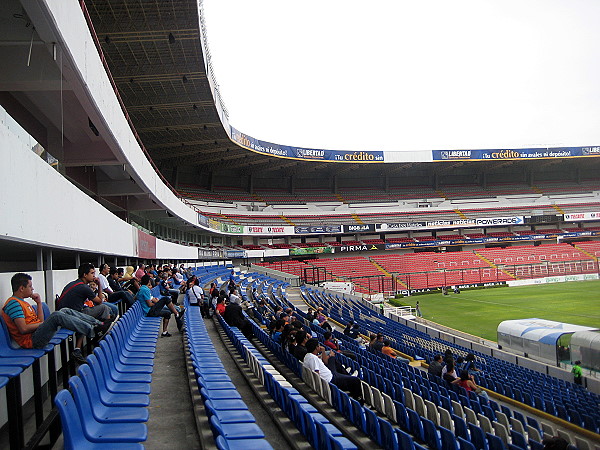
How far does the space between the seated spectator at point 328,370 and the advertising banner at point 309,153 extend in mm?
33436

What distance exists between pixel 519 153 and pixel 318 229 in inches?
926

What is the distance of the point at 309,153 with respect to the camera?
50.5m

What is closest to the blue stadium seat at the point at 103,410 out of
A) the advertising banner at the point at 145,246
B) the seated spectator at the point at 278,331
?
the seated spectator at the point at 278,331

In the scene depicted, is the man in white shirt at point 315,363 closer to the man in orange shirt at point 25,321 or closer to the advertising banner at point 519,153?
the man in orange shirt at point 25,321

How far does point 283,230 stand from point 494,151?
24407 millimetres

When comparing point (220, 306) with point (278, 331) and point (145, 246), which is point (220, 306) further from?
point (145, 246)

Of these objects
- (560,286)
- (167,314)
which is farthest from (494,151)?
(167,314)

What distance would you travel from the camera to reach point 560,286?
40.0m

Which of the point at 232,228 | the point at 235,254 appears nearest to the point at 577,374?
the point at 235,254

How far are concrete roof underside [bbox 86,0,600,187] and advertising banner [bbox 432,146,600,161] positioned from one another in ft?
5.66

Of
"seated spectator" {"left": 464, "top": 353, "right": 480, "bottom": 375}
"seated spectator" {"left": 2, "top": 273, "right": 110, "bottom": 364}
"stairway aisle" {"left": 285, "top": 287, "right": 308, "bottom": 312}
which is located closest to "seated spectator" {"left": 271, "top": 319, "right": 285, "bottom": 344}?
"seated spectator" {"left": 464, "top": 353, "right": 480, "bottom": 375}

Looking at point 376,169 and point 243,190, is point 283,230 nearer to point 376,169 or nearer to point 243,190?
point 243,190

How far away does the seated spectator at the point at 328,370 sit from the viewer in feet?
23.2

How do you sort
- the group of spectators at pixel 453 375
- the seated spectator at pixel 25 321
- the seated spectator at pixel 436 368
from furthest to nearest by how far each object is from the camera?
1. the seated spectator at pixel 436 368
2. the group of spectators at pixel 453 375
3. the seated spectator at pixel 25 321
